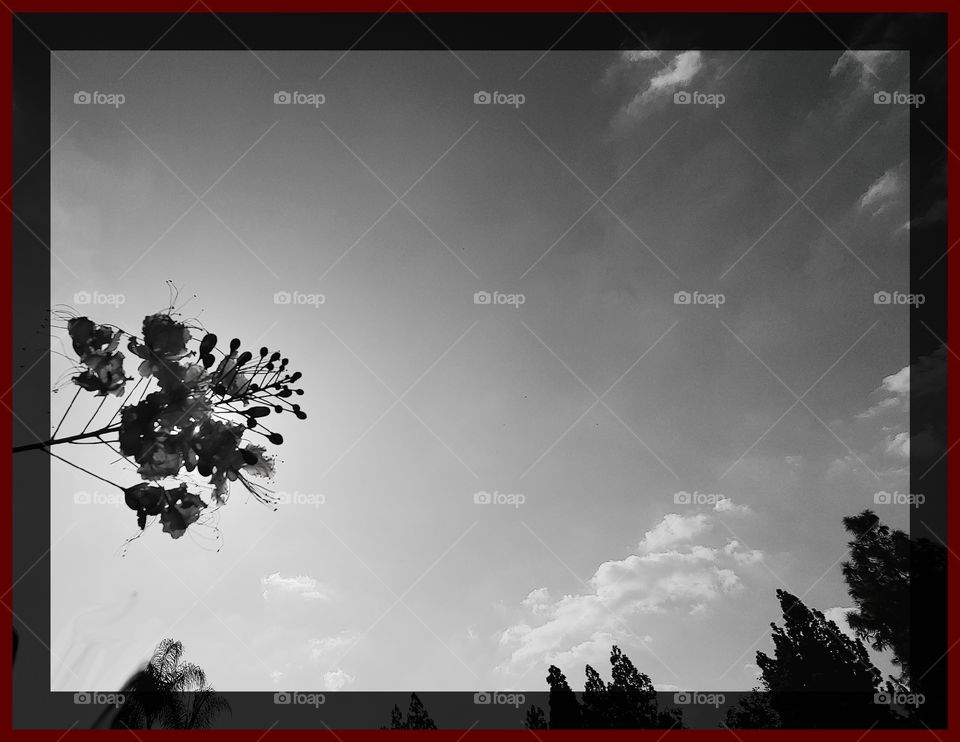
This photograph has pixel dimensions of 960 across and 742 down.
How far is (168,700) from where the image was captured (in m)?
5.18

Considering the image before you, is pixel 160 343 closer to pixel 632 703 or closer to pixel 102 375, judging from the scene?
pixel 102 375

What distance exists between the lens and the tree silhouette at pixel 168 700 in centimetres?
347

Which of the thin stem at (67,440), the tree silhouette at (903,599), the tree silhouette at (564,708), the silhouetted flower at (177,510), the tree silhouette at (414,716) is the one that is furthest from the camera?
the tree silhouette at (903,599)

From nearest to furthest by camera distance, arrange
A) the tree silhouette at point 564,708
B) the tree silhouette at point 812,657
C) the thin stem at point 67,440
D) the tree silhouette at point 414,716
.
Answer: the thin stem at point 67,440, the tree silhouette at point 414,716, the tree silhouette at point 564,708, the tree silhouette at point 812,657

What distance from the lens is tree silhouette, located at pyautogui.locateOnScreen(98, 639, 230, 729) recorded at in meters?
3.47

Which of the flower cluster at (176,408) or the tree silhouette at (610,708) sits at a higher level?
the flower cluster at (176,408)

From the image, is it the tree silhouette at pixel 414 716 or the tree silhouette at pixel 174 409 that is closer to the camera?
the tree silhouette at pixel 174 409

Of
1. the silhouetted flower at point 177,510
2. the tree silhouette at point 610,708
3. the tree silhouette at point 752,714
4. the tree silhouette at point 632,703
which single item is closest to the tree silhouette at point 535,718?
the tree silhouette at point 610,708

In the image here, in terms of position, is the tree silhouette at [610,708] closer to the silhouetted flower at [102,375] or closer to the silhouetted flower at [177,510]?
the silhouetted flower at [177,510]

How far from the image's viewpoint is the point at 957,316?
3.51 meters

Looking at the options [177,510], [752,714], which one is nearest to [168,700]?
[177,510]

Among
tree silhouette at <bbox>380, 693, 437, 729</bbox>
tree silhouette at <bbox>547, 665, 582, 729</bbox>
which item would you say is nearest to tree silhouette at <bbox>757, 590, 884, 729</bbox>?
tree silhouette at <bbox>547, 665, 582, 729</bbox>

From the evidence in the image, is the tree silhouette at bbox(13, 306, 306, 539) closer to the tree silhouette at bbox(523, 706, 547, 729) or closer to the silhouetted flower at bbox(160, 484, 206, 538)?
the silhouetted flower at bbox(160, 484, 206, 538)

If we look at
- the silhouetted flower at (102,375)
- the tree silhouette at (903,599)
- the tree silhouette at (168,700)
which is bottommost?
the tree silhouette at (168,700)
